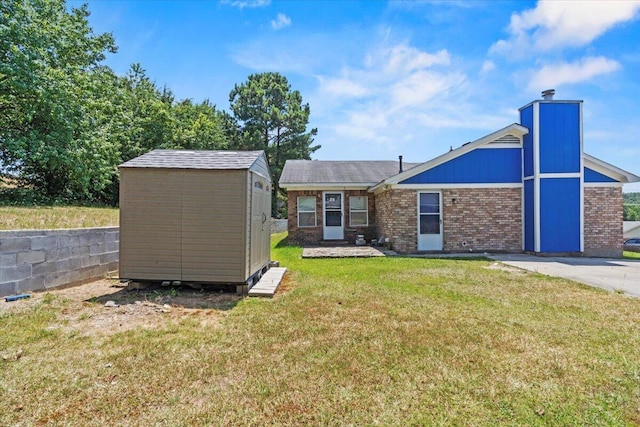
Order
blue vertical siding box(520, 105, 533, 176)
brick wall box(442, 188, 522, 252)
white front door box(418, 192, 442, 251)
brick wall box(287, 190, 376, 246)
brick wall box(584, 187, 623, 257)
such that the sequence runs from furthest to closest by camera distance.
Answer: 1. brick wall box(287, 190, 376, 246)
2. white front door box(418, 192, 442, 251)
3. brick wall box(442, 188, 522, 252)
4. blue vertical siding box(520, 105, 533, 176)
5. brick wall box(584, 187, 623, 257)

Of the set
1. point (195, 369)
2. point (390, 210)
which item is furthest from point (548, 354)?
point (390, 210)

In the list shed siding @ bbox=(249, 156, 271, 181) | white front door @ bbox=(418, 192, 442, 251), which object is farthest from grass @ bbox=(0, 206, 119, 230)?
white front door @ bbox=(418, 192, 442, 251)

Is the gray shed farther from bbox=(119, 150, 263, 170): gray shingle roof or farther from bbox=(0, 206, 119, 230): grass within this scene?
bbox=(0, 206, 119, 230): grass

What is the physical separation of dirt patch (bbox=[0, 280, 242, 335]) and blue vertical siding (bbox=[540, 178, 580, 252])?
10313 millimetres

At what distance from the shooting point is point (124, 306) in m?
4.74

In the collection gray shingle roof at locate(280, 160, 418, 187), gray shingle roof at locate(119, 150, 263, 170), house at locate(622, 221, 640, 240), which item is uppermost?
gray shingle roof at locate(280, 160, 418, 187)

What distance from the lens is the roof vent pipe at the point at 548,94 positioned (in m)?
10.7

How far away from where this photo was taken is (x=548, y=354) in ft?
10.6

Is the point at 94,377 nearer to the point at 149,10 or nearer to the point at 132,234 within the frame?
the point at 132,234

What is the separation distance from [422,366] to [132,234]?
4.90 m

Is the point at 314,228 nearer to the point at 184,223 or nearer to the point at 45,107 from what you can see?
the point at 184,223

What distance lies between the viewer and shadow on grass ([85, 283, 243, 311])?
4.96 meters

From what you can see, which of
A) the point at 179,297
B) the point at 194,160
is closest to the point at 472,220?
the point at 194,160

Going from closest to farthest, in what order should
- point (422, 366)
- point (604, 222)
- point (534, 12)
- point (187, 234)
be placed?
point (422, 366) < point (187, 234) < point (534, 12) < point (604, 222)
